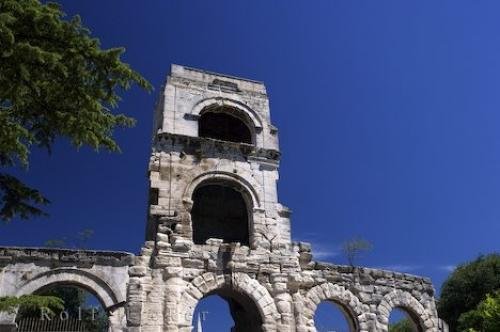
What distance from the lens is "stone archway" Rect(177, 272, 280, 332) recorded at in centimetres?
1307

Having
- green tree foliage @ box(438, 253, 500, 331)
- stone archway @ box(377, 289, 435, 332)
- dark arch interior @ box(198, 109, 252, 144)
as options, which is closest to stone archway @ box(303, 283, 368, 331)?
stone archway @ box(377, 289, 435, 332)

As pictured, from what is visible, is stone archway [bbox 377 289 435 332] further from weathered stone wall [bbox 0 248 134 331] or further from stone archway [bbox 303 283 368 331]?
weathered stone wall [bbox 0 248 134 331]

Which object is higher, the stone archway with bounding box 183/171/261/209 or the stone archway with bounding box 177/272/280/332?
the stone archway with bounding box 183/171/261/209

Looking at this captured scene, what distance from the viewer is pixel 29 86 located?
6723 millimetres

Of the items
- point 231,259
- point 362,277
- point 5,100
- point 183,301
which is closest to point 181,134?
point 231,259

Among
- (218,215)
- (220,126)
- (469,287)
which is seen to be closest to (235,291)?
(218,215)

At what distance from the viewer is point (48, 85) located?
7.08m

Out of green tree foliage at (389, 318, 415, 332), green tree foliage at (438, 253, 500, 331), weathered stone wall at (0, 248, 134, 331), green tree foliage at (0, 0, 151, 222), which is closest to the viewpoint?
green tree foliage at (0, 0, 151, 222)

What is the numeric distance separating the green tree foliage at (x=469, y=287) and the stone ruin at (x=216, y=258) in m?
8.30

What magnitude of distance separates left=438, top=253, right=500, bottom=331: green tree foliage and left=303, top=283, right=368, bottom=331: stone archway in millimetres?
10879

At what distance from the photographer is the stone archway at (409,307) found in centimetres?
1568

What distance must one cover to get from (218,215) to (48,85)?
11557 millimetres

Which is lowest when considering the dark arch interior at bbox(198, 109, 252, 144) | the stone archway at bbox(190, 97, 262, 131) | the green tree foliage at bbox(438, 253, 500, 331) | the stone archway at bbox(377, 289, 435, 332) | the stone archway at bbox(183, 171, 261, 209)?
the stone archway at bbox(377, 289, 435, 332)

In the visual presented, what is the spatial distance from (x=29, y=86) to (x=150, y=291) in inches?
295
